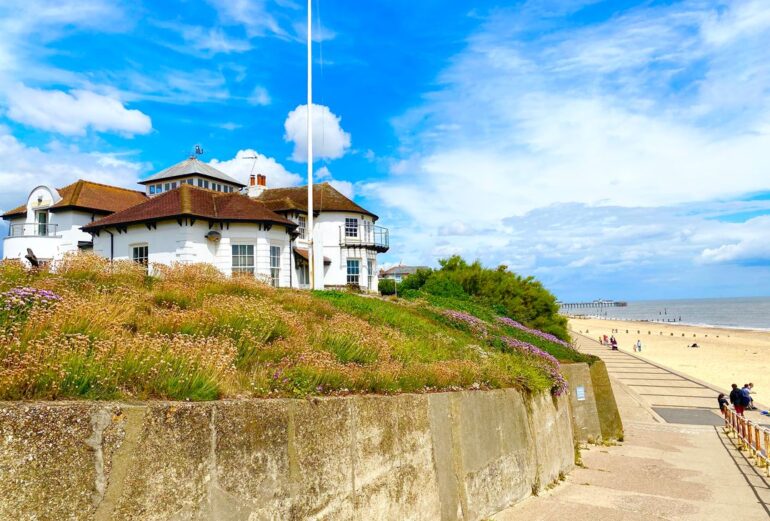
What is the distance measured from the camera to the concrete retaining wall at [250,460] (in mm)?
3646

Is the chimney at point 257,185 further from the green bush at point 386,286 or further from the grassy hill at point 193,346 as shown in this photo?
the grassy hill at point 193,346

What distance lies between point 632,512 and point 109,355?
8922mm

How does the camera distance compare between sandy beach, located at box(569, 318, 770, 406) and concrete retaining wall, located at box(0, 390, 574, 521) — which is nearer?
concrete retaining wall, located at box(0, 390, 574, 521)

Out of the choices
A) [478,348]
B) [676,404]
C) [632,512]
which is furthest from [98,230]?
[676,404]

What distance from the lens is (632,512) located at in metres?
9.23

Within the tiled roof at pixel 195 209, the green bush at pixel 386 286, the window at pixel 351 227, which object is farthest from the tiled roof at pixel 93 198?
the green bush at pixel 386 286

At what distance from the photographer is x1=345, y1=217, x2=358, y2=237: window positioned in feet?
117

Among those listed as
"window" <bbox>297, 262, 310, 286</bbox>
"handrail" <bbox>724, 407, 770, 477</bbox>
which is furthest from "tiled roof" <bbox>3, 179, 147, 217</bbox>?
"handrail" <bbox>724, 407, 770, 477</bbox>

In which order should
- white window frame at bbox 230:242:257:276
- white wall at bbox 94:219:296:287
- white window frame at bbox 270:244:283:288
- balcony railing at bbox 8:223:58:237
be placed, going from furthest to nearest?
balcony railing at bbox 8:223:58:237 < white window frame at bbox 270:244:283:288 < white window frame at bbox 230:242:257:276 < white wall at bbox 94:219:296:287

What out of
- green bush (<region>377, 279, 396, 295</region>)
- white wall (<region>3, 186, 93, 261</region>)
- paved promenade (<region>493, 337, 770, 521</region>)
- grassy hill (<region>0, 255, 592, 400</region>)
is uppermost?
white wall (<region>3, 186, 93, 261</region>)

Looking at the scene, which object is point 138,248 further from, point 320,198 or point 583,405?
point 583,405

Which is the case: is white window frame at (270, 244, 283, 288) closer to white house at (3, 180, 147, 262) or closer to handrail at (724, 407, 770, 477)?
white house at (3, 180, 147, 262)

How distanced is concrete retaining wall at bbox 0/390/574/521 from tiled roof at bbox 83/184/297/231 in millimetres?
16819

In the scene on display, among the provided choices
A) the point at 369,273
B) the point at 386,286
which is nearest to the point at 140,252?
the point at 369,273
